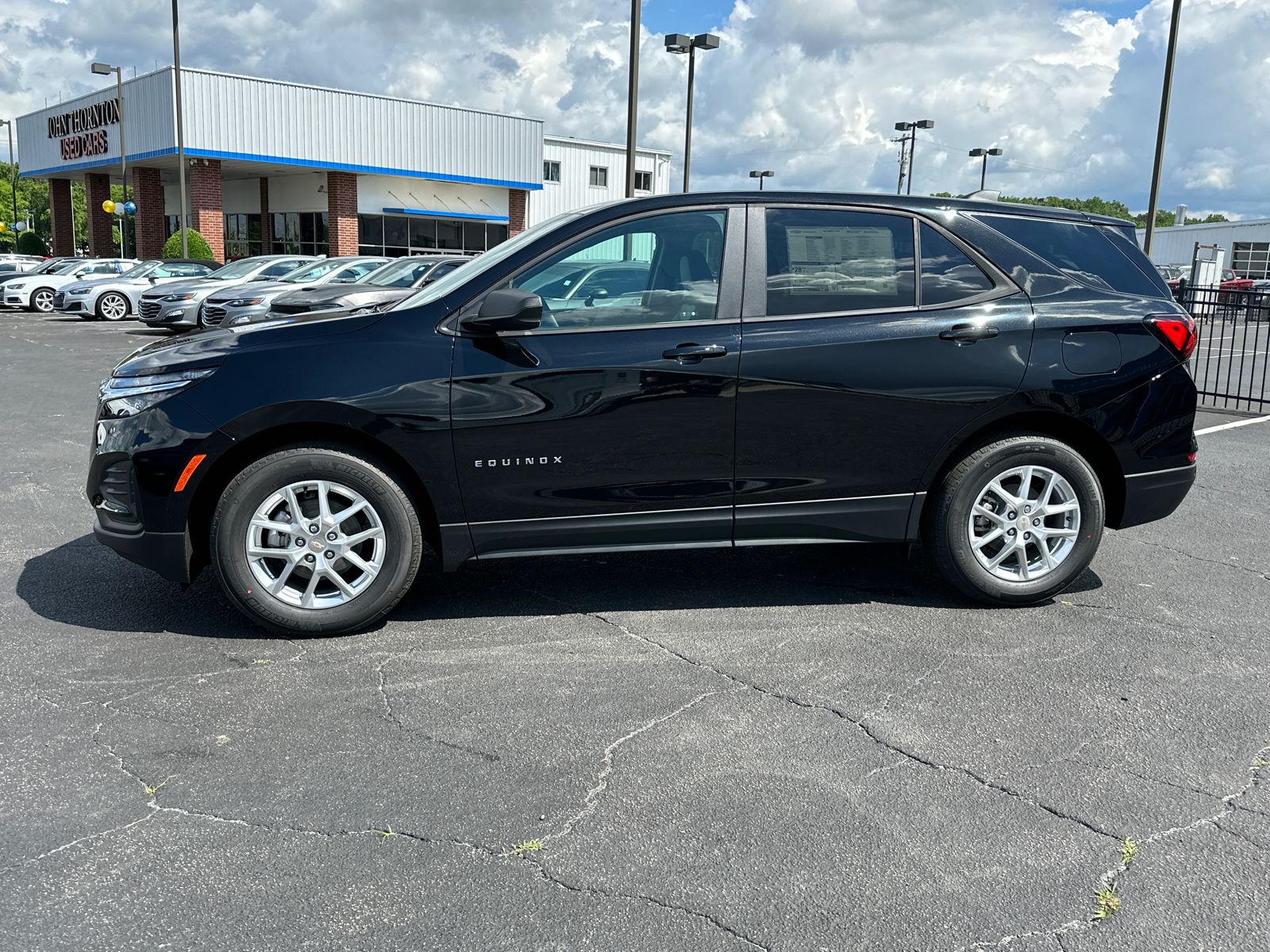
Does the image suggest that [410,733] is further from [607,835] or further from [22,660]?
[22,660]

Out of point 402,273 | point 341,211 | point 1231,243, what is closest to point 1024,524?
point 402,273

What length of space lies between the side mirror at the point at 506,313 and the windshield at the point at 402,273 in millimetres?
11317

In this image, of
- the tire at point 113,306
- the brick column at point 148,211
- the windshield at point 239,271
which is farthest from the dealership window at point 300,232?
the windshield at point 239,271

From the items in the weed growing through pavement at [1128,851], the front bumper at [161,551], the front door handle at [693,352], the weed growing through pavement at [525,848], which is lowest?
the weed growing through pavement at [525,848]

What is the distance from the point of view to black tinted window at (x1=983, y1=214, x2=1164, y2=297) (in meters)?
4.95

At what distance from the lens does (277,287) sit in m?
18.1

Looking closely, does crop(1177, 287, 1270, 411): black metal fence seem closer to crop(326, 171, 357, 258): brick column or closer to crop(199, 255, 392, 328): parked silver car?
crop(199, 255, 392, 328): parked silver car

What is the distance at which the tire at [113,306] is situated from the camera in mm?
25922

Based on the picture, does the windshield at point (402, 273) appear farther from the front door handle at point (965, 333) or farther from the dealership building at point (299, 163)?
the dealership building at point (299, 163)

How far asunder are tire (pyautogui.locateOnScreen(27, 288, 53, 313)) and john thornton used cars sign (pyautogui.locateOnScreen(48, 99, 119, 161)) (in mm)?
14819

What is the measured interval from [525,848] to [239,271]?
22114 mm

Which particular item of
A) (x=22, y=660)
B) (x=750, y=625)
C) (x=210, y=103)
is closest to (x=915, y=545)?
(x=750, y=625)

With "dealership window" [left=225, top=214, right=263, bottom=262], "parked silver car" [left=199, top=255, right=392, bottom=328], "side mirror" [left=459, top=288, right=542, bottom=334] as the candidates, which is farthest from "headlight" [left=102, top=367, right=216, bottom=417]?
"dealership window" [left=225, top=214, right=263, bottom=262]

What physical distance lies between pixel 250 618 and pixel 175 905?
1.91m
